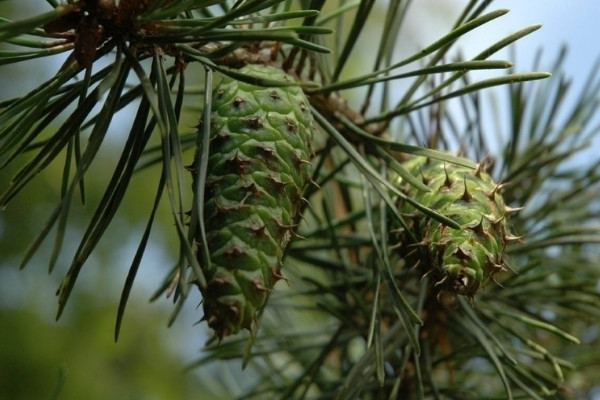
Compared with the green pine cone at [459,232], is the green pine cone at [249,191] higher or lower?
higher

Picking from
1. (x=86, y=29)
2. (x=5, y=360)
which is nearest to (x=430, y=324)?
(x=86, y=29)

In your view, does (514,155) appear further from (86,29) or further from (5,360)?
(5,360)

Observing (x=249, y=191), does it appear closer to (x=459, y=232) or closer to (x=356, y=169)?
(x=459, y=232)

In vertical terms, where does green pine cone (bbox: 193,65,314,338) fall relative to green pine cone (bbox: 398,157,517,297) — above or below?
above

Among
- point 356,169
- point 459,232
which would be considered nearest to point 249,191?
point 459,232
